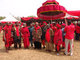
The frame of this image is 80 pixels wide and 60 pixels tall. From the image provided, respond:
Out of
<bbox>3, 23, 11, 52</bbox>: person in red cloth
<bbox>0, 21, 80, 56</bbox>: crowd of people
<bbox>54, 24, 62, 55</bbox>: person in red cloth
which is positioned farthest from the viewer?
<bbox>3, 23, 11, 52</bbox>: person in red cloth

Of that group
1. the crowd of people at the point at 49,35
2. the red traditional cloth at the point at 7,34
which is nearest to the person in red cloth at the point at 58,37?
the crowd of people at the point at 49,35

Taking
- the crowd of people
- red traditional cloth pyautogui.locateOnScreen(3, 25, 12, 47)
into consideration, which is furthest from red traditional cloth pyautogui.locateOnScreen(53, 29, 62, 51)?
red traditional cloth pyautogui.locateOnScreen(3, 25, 12, 47)

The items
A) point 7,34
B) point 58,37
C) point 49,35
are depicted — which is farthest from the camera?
point 7,34

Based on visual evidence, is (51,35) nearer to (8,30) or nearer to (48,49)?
(48,49)

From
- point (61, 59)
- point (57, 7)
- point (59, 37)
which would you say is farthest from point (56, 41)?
point (57, 7)

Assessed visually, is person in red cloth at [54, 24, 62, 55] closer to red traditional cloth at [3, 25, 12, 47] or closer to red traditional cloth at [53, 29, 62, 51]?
red traditional cloth at [53, 29, 62, 51]

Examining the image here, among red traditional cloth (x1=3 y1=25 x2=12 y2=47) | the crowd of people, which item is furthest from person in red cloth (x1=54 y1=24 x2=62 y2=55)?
red traditional cloth (x1=3 y1=25 x2=12 y2=47)

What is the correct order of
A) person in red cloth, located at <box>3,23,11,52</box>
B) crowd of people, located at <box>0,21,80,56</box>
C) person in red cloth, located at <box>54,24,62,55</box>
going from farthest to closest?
person in red cloth, located at <box>3,23,11,52</box> < person in red cloth, located at <box>54,24,62,55</box> < crowd of people, located at <box>0,21,80,56</box>

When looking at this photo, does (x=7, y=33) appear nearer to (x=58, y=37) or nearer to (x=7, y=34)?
(x=7, y=34)

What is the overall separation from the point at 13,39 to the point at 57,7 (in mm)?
3371

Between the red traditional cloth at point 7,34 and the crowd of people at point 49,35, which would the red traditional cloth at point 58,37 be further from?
the red traditional cloth at point 7,34

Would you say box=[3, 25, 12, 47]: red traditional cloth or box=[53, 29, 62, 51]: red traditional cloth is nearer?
box=[53, 29, 62, 51]: red traditional cloth

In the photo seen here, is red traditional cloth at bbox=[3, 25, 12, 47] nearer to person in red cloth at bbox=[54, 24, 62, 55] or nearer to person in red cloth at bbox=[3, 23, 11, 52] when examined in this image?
person in red cloth at bbox=[3, 23, 11, 52]

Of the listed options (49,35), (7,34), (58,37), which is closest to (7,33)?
(7,34)
